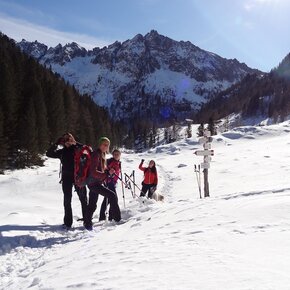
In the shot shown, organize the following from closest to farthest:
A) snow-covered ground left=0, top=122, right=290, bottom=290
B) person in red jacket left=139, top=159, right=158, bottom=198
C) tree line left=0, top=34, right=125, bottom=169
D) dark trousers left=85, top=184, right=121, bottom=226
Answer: snow-covered ground left=0, top=122, right=290, bottom=290, dark trousers left=85, top=184, right=121, bottom=226, person in red jacket left=139, top=159, right=158, bottom=198, tree line left=0, top=34, right=125, bottom=169

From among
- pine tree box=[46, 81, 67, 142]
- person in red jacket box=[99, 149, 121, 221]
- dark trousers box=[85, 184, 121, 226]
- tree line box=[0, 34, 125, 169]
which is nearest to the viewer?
dark trousers box=[85, 184, 121, 226]

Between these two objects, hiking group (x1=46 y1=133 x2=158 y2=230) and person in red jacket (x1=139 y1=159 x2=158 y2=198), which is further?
person in red jacket (x1=139 y1=159 x2=158 y2=198)

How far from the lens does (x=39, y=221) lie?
1052 cm

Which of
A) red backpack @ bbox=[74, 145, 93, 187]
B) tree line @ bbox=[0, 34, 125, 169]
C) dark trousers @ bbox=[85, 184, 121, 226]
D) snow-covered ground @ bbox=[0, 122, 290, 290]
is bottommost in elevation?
snow-covered ground @ bbox=[0, 122, 290, 290]

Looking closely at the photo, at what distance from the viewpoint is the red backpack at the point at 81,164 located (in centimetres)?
934

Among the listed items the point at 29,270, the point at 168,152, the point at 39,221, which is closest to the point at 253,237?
the point at 29,270

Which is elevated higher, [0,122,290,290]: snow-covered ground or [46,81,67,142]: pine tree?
[46,81,67,142]: pine tree

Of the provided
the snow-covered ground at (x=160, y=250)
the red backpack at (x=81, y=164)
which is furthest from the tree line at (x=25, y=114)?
the snow-covered ground at (x=160, y=250)

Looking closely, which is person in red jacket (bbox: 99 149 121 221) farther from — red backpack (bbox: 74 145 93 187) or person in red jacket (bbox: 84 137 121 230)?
red backpack (bbox: 74 145 93 187)

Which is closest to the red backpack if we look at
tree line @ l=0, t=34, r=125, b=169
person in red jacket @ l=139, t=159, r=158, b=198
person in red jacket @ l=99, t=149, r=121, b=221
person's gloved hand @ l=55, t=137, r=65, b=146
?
person's gloved hand @ l=55, t=137, r=65, b=146

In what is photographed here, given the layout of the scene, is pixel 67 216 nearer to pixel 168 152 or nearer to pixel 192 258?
pixel 192 258

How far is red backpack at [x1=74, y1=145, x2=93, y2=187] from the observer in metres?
9.34

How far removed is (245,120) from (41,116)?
486 ft

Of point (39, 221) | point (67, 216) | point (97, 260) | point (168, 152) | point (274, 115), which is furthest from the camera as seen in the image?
point (274, 115)
